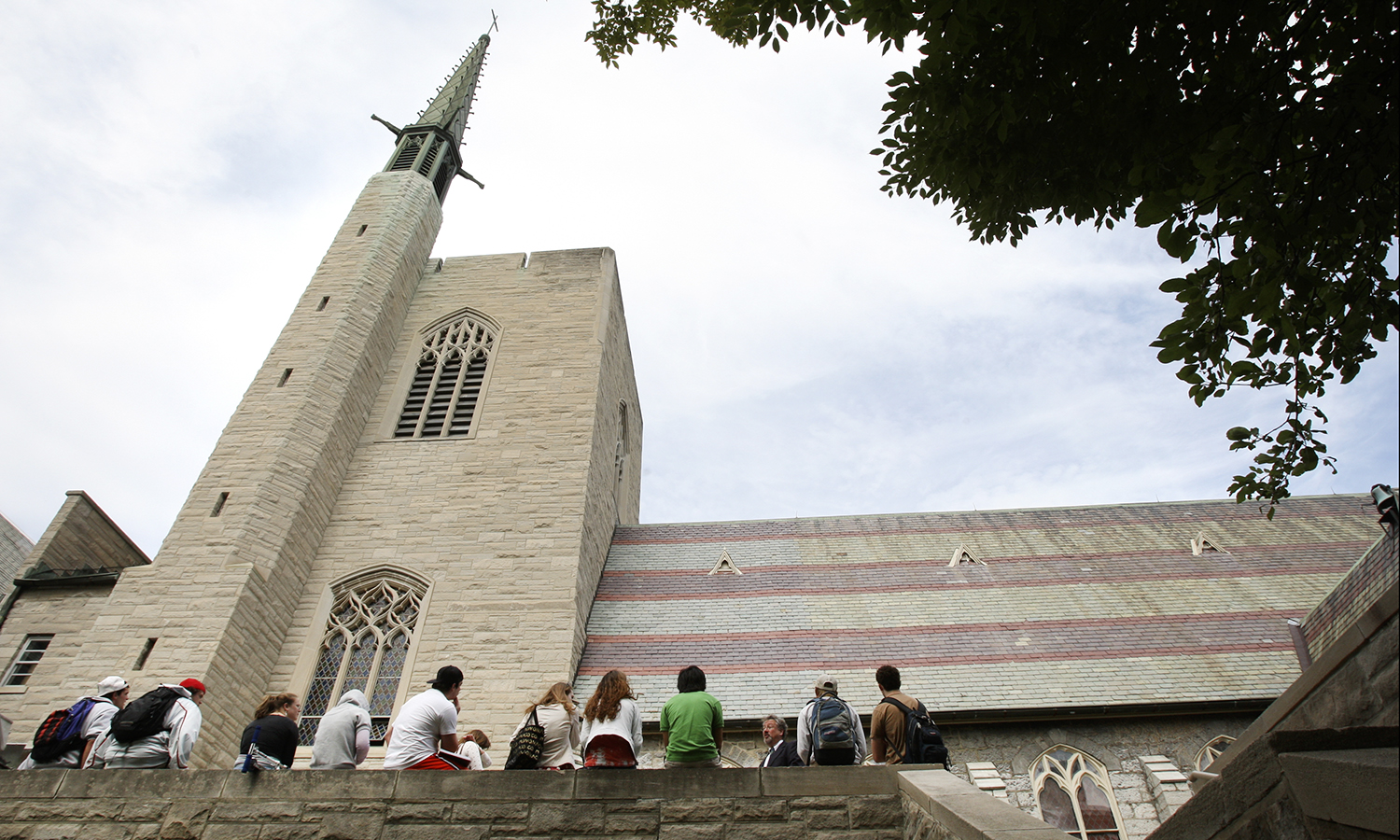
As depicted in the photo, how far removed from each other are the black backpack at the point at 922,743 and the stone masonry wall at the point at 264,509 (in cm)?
844

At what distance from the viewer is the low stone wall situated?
525 cm

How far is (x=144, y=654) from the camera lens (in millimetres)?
10266

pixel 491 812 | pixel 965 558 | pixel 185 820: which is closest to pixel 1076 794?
pixel 965 558

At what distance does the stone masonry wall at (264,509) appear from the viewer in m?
10.2

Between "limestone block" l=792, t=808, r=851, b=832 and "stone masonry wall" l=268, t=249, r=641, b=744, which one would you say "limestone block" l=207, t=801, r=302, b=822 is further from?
"stone masonry wall" l=268, t=249, r=641, b=744

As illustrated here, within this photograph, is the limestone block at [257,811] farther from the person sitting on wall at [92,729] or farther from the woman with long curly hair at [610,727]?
the woman with long curly hair at [610,727]

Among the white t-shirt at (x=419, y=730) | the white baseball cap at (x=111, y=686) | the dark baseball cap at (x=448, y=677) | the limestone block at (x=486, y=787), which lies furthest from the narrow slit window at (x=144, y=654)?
the limestone block at (x=486, y=787)

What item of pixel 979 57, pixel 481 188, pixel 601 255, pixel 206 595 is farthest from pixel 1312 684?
pixel 481 188

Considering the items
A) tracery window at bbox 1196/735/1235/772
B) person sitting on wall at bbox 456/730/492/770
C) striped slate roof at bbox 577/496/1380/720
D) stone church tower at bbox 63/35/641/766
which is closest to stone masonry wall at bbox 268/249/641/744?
stone church tower at bbox 63/35/641/766

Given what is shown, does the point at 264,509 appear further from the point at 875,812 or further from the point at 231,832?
the point at 875,812

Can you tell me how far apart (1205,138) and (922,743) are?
4166 millimetres

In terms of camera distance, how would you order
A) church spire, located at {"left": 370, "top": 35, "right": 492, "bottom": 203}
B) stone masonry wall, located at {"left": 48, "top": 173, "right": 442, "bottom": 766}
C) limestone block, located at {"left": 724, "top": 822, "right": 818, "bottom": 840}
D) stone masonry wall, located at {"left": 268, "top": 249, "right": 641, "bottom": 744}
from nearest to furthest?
1. limestone block, located at {"left": 724, "top": 822, "right": 818, "bottom": 840}
2. stone masonry wall, located at {"left": 48, "top": 173, "right": 442, "bottom": 766}
3. stone masonry wall, located at {"left": 268, "top": 249, "right": 641, "bottom": 744}
4. church spire, located at {"left": 370, "top": 35, "right": 492, "bottom": 203}

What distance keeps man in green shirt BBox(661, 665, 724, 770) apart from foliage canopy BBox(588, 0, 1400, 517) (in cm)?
377

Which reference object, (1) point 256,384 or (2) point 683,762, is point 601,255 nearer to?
(1) point 256,384
